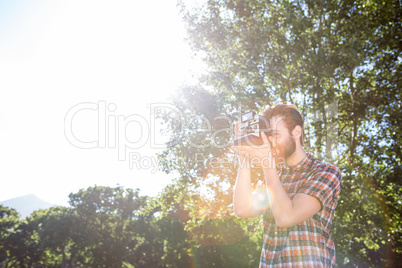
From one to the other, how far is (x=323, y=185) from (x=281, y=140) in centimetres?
57

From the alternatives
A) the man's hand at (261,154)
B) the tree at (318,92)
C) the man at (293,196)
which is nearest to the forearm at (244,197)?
the man at (293,196)

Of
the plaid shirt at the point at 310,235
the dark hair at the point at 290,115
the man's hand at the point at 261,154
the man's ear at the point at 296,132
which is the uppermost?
the dark hair at the point at 290,115

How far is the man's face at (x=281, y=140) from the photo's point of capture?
278 cm

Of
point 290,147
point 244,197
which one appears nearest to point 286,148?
point 290,147

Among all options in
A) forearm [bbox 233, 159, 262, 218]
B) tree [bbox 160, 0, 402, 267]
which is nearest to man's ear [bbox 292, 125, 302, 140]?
forearm [bbox 233, 159, 262, 218]

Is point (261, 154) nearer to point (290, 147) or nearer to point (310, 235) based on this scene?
point (290, 147)

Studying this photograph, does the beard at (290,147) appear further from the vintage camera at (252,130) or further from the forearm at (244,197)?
the forearm at (244,197)

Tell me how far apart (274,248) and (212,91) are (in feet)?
40.8

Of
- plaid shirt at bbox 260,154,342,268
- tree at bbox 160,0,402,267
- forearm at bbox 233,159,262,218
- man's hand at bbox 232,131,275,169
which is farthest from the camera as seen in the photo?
tree at bbox 160,0,402,267

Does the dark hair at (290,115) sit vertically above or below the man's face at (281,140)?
above

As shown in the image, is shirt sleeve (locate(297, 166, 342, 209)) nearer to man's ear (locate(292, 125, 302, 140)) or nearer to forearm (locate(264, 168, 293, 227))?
forearm (locate(264, 168, 293, 227))

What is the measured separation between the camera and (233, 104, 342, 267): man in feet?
7.89

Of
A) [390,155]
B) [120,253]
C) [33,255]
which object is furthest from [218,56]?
[33,255]

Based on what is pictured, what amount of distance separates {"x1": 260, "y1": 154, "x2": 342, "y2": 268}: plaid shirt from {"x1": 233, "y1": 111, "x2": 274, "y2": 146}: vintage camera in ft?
1.80
